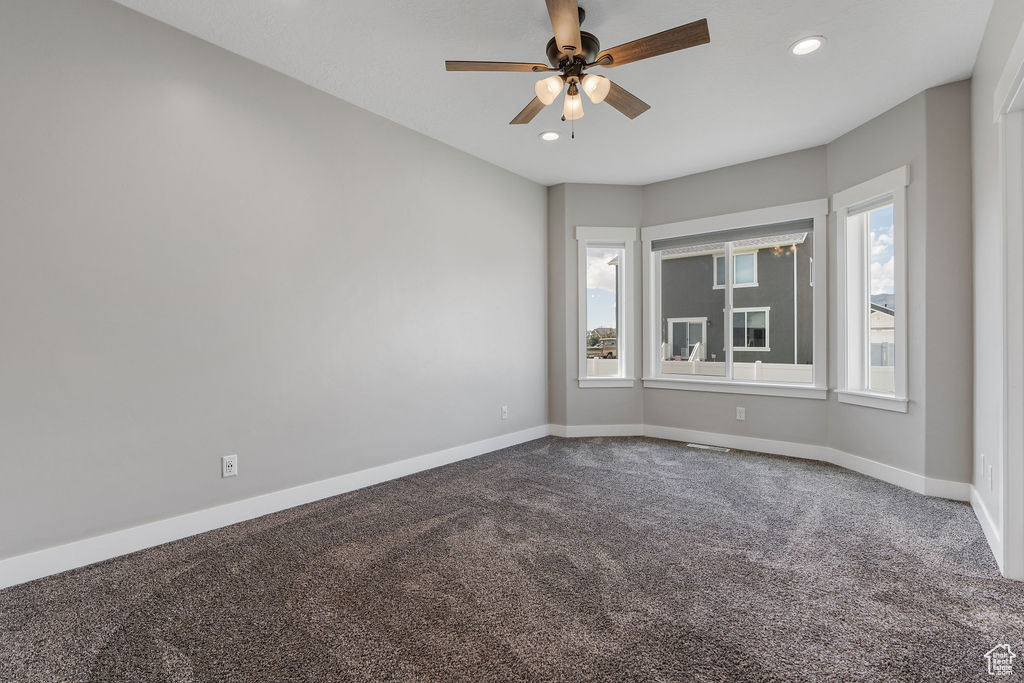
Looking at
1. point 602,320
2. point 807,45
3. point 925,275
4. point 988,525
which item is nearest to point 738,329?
point 602,320

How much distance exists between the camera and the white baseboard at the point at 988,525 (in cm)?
235

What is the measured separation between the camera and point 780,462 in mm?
4211

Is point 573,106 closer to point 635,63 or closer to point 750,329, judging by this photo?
point 635,63

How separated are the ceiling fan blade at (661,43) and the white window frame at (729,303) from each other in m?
2.71

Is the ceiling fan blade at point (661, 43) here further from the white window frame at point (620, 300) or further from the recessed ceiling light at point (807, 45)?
the white window frame at point (620, 300)

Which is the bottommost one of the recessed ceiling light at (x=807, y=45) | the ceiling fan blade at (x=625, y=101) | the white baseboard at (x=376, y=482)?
the white baseboard at (x=376, y=482)

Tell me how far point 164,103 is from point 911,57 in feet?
13.5

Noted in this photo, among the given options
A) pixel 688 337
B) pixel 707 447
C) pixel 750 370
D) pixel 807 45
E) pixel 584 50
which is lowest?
pixel 707 447

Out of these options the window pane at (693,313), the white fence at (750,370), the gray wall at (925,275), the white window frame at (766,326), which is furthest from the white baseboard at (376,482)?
the white window frame at (766,326)

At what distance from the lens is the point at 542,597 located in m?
2.03

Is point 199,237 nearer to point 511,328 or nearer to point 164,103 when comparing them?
point 164,103

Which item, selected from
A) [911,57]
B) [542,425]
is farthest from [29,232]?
[911,57]

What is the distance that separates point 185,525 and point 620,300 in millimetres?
4183

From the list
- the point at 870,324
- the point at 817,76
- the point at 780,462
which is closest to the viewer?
the point at 817,76
